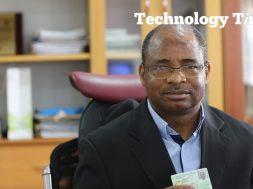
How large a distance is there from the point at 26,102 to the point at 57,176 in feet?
3.87

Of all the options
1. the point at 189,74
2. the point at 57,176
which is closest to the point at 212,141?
the point at 189,74

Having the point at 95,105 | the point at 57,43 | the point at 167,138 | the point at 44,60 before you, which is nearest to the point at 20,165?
the point at 44,60

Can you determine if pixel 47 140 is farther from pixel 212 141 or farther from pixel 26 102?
pixel 212 141

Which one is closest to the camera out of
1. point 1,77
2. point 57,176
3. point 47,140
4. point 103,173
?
point 103,173

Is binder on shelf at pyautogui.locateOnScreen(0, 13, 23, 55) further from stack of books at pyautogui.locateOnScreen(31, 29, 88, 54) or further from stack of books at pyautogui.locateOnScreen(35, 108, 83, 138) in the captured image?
stack of books at pyautogui.locateOnScreen(35, 108, 83, 138)

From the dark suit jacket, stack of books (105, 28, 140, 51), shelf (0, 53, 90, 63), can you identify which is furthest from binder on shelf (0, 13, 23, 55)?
the dark suit jacket

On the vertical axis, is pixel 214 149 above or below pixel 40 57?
below

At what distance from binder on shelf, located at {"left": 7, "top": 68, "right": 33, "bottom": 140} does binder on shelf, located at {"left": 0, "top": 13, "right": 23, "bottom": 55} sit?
0.13 metres

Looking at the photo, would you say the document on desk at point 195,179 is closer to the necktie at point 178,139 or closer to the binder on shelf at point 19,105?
the necktie at point 178,139

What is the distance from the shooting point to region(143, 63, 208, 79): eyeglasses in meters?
1.25

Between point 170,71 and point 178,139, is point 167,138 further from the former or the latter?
point 170,71

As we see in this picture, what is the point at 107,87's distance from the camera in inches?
61.4

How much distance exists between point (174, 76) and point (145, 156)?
24 centimetres

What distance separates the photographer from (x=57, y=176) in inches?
55.8
